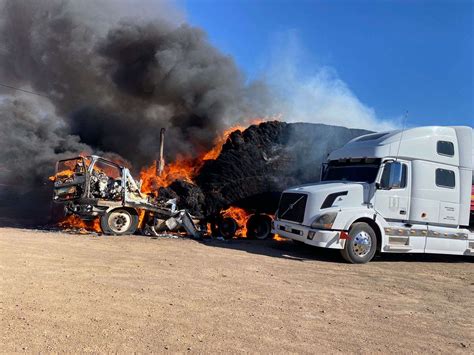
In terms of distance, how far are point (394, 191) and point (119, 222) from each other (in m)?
8.04

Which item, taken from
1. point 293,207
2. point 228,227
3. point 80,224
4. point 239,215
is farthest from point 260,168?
point 80,224

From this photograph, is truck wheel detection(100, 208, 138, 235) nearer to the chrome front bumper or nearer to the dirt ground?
the dirt ground

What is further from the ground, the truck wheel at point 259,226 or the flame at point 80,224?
the truck wheel at point 259,226

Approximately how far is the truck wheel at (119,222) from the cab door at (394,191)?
24.0 ft

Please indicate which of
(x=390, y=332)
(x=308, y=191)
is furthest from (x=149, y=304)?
(x=308, y=191)

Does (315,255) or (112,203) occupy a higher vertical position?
(112,203)

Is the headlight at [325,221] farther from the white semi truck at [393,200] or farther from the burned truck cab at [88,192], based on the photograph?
the burned truck cab at [88,192]

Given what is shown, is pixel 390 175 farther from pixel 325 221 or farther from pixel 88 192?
pixel 88 192

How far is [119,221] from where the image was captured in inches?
484

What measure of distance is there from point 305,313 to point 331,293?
1.31 metres

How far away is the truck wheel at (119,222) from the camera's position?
12.0 metres

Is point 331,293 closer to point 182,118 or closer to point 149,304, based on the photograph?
point 149,304

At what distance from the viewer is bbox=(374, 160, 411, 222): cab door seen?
9.26 meters

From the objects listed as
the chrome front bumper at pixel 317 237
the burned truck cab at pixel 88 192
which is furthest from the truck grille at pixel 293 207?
the burned truck cab at pixel 88 192
